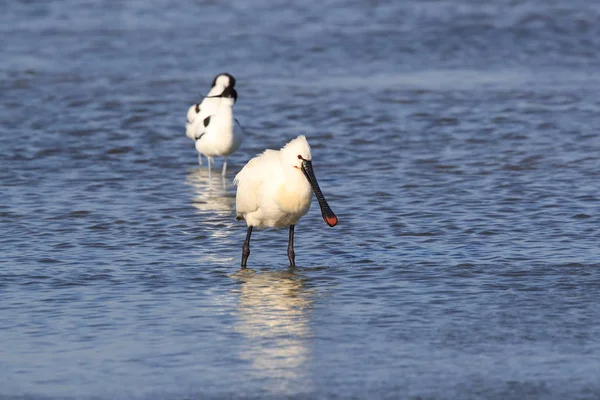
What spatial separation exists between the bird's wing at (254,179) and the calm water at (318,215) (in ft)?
1.60

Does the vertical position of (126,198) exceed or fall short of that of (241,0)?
it falls short

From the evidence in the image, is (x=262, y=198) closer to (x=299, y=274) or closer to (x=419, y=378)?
(x=299, y=274)

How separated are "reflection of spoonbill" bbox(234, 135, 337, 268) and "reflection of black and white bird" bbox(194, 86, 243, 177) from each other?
399cm

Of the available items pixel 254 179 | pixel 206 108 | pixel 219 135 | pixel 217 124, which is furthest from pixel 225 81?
pixel 254 179

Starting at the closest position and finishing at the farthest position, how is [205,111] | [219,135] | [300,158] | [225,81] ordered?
[300,158] → [219,135] → [205,111] → [225,81]

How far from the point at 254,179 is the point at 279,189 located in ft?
0.96

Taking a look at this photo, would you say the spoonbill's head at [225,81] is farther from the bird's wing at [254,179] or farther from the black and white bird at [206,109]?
the bird's wing at [254,179]

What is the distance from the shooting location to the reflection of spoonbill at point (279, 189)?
929cm

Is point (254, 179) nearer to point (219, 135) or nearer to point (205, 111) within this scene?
point (219, 135)

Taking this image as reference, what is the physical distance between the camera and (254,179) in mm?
9602

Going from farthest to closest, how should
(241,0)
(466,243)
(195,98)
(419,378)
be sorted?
(241,0)
(195,98)
(466,243)
(419,378)

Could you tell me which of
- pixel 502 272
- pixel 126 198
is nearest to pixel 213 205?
pixel 126 198

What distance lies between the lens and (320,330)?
25.4 ft

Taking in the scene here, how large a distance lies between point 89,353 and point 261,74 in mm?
12891
